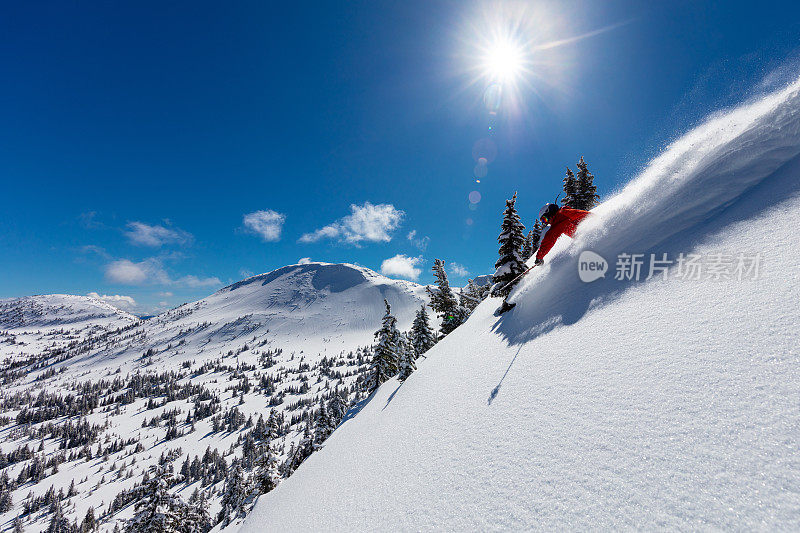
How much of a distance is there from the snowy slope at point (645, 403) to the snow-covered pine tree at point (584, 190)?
2604 cm

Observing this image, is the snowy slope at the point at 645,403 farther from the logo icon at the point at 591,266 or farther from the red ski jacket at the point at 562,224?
the red ski jacket at the point at 562,224

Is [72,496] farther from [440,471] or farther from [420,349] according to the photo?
[440,471]

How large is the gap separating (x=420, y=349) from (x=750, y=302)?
33.7 meters

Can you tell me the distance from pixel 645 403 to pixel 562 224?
868 cm

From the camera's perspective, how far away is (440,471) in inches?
140

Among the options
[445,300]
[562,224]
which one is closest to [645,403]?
[562,224]

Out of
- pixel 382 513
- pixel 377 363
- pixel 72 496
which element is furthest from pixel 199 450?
pixel 382 513

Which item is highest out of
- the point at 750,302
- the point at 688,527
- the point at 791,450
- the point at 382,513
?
the point at 750,302

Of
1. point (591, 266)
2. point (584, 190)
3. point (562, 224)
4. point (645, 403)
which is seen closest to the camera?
point (645, 403)

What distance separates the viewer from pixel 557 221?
33.8 ft

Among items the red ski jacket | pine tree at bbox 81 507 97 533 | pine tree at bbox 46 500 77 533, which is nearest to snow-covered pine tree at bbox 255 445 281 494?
the red ski jacket

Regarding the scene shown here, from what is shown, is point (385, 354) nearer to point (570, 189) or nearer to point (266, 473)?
point (266, 473)

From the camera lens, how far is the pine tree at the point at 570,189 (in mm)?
30766

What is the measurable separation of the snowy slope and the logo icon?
176 millimetres
